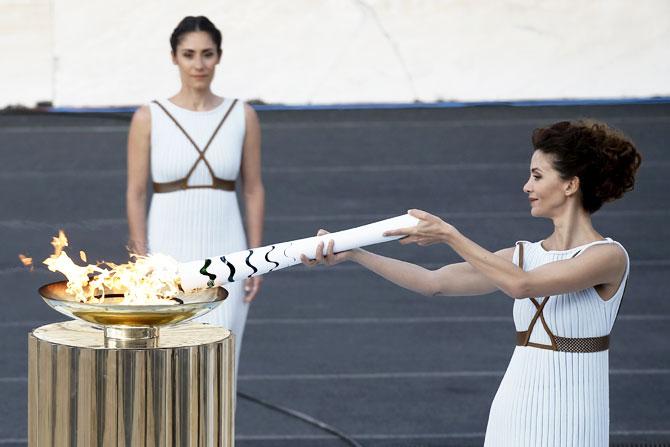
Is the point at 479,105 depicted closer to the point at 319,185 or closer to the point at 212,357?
the point at 319,185

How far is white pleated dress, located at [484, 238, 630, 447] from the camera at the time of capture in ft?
9.18

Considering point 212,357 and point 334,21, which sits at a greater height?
point 334,21

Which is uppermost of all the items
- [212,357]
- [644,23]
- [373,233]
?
[644,23]

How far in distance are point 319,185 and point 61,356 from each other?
6692mm

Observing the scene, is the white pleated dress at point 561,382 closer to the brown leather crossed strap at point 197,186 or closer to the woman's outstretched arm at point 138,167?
the brown leather crossed strap at point 197,186

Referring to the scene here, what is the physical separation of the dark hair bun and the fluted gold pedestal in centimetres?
96

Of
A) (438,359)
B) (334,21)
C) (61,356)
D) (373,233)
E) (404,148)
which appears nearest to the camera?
(61,356)

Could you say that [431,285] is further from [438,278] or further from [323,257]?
[323,257]

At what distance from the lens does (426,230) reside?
8.93 feet

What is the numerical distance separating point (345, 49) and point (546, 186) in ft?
28.5

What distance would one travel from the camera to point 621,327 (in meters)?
5.80

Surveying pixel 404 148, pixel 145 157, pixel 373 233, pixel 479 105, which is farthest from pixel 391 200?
pixel 373 233

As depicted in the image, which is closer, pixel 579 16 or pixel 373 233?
pixel 373 233

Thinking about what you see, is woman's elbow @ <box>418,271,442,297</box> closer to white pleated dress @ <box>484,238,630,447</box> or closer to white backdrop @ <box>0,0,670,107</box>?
white pleated dress @ <box>484,238,630,447</box>
